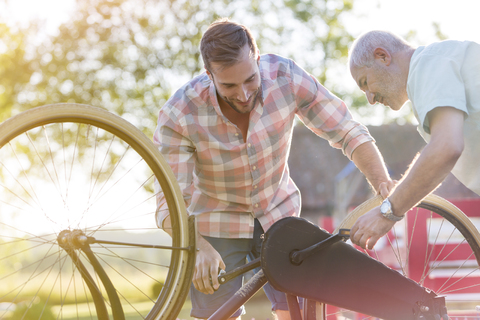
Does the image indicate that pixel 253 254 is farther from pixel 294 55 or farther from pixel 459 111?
pixel 294 55

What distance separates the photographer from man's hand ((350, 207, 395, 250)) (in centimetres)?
161

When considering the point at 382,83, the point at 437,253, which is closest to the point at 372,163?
the point at 382,83

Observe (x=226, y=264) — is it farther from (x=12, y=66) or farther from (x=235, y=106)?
(x=12, y=66)

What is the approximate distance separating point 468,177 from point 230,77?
97 cm

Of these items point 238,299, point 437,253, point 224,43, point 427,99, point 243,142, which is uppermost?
point 437,253

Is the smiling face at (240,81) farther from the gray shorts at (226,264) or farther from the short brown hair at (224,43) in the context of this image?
the gray shorts at (226,264)

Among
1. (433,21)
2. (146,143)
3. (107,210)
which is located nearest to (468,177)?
(146,143)

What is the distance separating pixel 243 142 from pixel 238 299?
0.65 m

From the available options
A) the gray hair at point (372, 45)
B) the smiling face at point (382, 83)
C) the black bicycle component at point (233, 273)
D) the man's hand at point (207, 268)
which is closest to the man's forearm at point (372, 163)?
the smiling face at point (382, 83)

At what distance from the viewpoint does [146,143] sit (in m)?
1.67

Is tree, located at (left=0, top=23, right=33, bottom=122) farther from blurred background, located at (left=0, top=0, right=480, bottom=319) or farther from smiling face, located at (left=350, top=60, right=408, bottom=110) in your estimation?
smiling face, located at (left=350, top=60, right=408, bottom=110)

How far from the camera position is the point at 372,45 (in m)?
1.75

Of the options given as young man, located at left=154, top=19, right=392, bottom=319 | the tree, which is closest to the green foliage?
the tree

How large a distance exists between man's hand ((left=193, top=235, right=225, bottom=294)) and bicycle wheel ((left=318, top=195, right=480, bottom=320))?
21.5 inches
